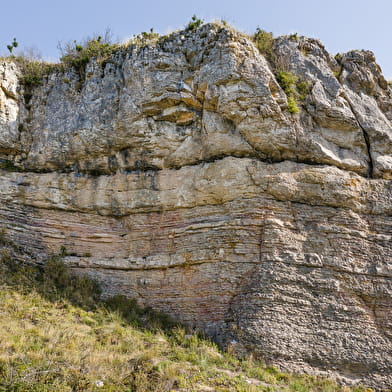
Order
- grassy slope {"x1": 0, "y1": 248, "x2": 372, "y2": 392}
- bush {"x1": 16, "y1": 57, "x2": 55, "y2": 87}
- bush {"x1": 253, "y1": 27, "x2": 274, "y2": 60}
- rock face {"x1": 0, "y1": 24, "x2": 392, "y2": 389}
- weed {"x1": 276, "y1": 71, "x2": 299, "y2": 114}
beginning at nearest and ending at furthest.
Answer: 1. grassy slope {"x1": 0, "y1": 248, "x2": 372, "y2": 392}
2. rock face {"x1": 0, "y1": 24, "x2": 392, "y2": 389}
3. weed {"x1": 276, "y1": 71, "x2": 299, "y2": 114}
4. bush {"x1": 253, "y1": 27, "x2": 274, "y2": 60}
5. bush {"x1": 16, "y1": 57, "x2": 55, "y2": 87}

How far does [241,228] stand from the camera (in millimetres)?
11898

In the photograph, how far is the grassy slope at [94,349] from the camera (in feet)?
27.1

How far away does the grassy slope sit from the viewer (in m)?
8.27

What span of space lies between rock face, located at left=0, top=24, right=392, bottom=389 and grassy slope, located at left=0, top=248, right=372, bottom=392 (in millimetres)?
615

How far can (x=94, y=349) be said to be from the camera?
9523mm

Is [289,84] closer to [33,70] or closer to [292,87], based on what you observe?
[292,87]

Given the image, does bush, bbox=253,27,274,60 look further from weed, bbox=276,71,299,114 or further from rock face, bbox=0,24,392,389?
weed, bbox=276,71,299,114

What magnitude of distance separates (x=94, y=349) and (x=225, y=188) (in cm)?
562

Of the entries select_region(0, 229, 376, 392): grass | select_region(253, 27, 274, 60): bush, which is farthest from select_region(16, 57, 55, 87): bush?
select_region(253, 27, 274, 60): bush

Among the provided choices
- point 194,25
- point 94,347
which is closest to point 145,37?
point 194,25

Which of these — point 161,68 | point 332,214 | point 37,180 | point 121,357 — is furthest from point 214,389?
point 161,68

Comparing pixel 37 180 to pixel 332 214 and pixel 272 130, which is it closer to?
pixel 272 130

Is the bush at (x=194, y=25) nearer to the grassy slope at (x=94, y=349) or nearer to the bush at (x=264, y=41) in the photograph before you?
the bush at (x=264, y=41)

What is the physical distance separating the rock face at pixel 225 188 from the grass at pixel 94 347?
58 cm
